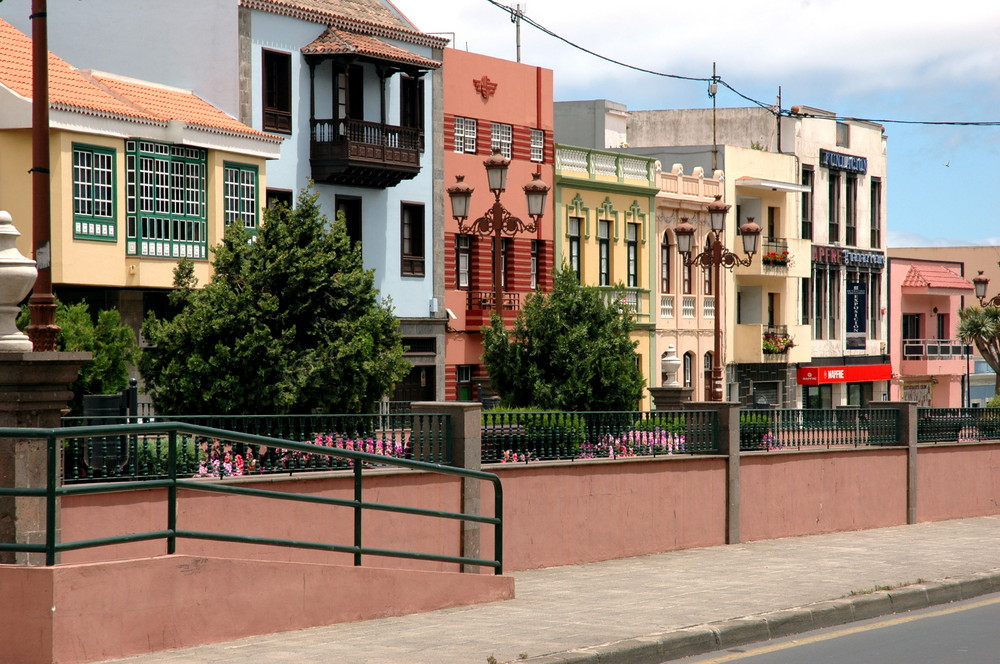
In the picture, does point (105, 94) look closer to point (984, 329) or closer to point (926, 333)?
point (984, 329)

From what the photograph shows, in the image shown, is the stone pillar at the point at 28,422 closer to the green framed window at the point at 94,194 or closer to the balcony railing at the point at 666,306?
the green framed window at the point at 94,194

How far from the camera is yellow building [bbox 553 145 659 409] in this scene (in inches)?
1734

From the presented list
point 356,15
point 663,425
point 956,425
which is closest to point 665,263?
point 356,15

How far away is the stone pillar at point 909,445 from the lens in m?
26.3

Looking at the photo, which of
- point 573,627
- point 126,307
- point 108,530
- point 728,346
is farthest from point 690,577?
point 728,346

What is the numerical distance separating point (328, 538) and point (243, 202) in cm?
1936

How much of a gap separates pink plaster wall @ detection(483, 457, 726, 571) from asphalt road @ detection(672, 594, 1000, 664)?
4.67m

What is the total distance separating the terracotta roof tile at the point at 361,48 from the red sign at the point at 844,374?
2296cm

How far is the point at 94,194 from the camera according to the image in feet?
95.8

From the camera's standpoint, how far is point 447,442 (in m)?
17.3

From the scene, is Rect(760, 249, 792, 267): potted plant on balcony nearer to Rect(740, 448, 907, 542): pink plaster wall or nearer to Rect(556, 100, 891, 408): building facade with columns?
Rect(556, 100, 891, 408): building facade with columns

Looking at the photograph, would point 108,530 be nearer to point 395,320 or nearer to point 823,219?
point 395,320

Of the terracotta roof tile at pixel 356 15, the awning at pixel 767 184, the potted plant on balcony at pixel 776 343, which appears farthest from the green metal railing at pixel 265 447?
the potted plant on balcony at pixel 776 343

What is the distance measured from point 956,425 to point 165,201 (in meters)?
15.1
